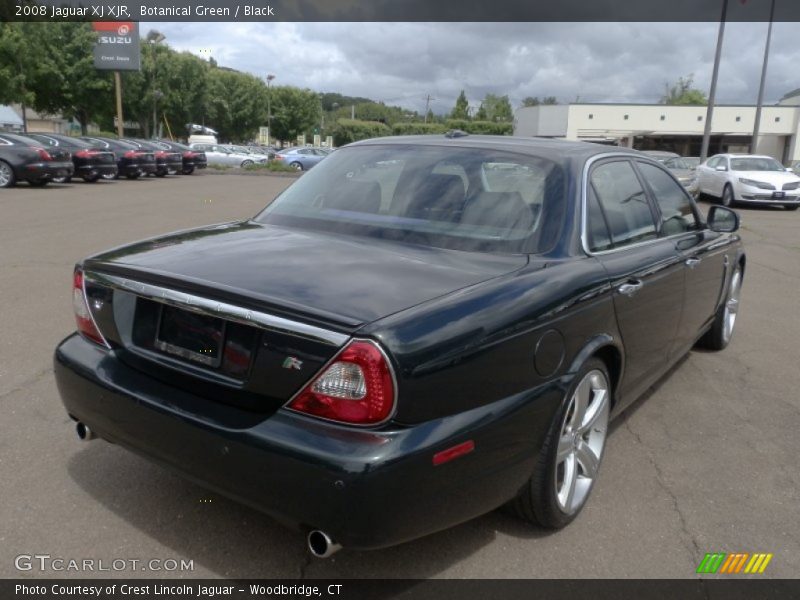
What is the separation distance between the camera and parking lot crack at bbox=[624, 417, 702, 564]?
9.36 feet

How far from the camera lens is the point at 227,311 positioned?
2.32m

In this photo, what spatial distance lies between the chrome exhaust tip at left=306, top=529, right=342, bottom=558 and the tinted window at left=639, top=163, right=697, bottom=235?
2751 mm

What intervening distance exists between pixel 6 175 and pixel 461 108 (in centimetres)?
7988

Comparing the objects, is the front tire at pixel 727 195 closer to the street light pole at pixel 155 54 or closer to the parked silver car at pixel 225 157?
the parked silver car at pixel 225 157

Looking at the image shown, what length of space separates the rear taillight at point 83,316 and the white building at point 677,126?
6258 centimetres

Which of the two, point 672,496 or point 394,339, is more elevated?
point 394,339

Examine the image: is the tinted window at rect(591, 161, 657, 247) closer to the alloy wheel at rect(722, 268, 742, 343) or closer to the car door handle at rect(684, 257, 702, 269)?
the car door handle at rect(684, 257, 702, 269)

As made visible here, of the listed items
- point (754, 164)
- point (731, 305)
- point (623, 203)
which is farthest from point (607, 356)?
point (754, 164)

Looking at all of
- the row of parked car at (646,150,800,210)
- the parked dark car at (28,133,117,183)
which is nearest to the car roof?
the row of parked car at (646,150,800,210)

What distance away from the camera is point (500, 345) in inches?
93.7

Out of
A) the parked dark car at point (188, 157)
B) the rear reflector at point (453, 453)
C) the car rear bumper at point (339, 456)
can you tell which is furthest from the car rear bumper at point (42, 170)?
the rear reflector at point (453, 453)

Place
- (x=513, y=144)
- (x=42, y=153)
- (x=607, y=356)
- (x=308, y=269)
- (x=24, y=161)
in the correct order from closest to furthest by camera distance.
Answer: (x=308, y=269) < (x=607, y=356) < (x=513, y=144) < (x=24, y=161) < (x=42, y=153)

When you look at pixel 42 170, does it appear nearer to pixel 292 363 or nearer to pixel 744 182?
pixel 292 363

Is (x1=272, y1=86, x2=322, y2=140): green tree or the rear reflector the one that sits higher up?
(x1=272, y1=86, x2=322, y2=140): green tree
